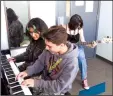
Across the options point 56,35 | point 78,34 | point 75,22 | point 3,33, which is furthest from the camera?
point 78,34

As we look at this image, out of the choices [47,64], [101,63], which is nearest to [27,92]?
[47,64]

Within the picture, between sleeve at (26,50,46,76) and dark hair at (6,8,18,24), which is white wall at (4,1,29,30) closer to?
dark hair at (6,8,18,24)

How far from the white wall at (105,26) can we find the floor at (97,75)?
0.59ft

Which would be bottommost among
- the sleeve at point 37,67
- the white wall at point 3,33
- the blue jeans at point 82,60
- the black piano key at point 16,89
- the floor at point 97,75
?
the floor at point 97,75

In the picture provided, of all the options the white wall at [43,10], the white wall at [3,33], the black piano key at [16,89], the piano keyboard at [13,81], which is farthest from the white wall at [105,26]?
the black piano key at [16,89]

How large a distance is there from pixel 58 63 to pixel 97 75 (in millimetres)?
1643

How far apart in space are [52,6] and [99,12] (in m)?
1.32

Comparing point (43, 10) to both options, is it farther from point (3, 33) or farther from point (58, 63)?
point (58, 63)

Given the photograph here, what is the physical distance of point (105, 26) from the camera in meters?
3.12

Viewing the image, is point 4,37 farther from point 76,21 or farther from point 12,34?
point 76,21

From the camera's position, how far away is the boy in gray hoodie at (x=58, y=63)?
105cm

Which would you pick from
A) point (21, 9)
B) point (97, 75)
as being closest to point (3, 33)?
point (21, 9)

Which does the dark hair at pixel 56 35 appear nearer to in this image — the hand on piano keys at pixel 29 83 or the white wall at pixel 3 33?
the hand on piano keys at pixel 29 83

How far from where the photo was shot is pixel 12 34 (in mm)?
2014
